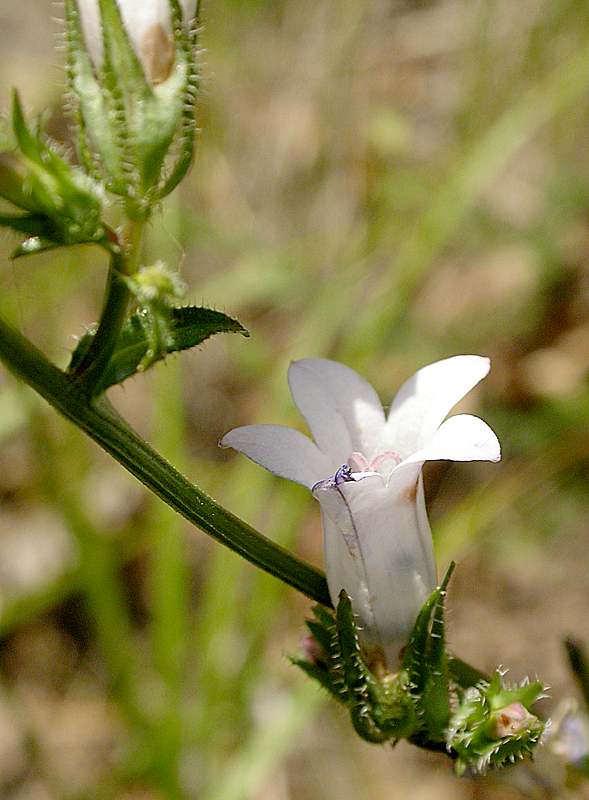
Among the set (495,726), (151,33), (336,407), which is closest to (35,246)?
(151,33)

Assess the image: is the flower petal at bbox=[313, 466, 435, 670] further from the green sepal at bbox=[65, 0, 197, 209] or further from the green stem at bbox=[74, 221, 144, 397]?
the green sepal at bbox=[65, 0, 197, 209]

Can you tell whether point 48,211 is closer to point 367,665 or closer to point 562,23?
point 367,665

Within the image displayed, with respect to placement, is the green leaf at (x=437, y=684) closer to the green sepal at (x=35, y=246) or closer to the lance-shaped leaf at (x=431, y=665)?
the lance-shaped leaf at (x=431, y=665)

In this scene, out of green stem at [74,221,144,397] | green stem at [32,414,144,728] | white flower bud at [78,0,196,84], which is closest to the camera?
green stem at [74,221,144,397]

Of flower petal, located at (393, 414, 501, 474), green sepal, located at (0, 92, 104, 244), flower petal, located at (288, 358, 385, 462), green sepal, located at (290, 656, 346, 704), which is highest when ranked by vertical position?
green sepal, located at (0, 92, 104, 244)

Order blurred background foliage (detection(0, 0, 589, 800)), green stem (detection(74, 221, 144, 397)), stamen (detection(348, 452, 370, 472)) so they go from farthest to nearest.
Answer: blurred background foliage (detection(0, 0, 589, 800)) < stamen (detection(348, 452, 370, 472)) < green stem (detection(74, 221, 144, 397))

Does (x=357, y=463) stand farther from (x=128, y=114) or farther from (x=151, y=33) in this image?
(x=151, y=33)

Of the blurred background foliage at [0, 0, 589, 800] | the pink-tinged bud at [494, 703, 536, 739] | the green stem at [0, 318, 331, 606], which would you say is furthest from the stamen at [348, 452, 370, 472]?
the blurred background foliage at [0, 0, 589, 800]
